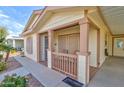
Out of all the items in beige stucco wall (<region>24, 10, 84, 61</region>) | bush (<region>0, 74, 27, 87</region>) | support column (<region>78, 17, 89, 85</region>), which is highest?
beige stucco wall (<region>24, 10, 84, 61</region>)

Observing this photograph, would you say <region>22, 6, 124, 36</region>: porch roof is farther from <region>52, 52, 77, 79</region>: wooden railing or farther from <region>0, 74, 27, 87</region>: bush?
<region>0, 74, 27, 87</region>: bush

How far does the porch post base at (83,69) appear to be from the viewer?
4900 millimetres

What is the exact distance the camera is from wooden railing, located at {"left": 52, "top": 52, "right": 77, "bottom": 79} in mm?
5633

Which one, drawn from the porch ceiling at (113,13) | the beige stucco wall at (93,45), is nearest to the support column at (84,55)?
the porch ceiling at (113,13)

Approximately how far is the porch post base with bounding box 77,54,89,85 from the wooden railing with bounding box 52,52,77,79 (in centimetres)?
39

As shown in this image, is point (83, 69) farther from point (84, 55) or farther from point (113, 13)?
point (113, 13)

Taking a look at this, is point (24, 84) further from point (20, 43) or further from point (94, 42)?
point (20, 43)

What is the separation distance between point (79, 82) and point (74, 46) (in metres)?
3.99

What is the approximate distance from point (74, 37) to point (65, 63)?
2.96 metres

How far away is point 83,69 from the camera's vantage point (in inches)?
196

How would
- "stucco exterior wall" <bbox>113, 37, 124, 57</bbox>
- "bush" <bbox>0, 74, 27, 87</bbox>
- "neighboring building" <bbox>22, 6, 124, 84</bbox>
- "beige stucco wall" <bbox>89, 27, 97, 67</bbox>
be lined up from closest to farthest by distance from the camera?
"bush" <bbox>0, 74, 27, 87</bbox>, "neighboring building" <bbox>22, 6, 124, 84</bbox>, "beige stucco wall" <bbox>89, 27, 97, 67</bbox>, "stucco exterior wall" <bbox>113, 37, 124, 57</bbox>

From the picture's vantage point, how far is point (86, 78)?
16.1 ft

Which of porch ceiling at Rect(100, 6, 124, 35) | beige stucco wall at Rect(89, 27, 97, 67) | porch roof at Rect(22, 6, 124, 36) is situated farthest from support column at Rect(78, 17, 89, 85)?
beige stucco wall at Rect(89, 27, 97, 67)
